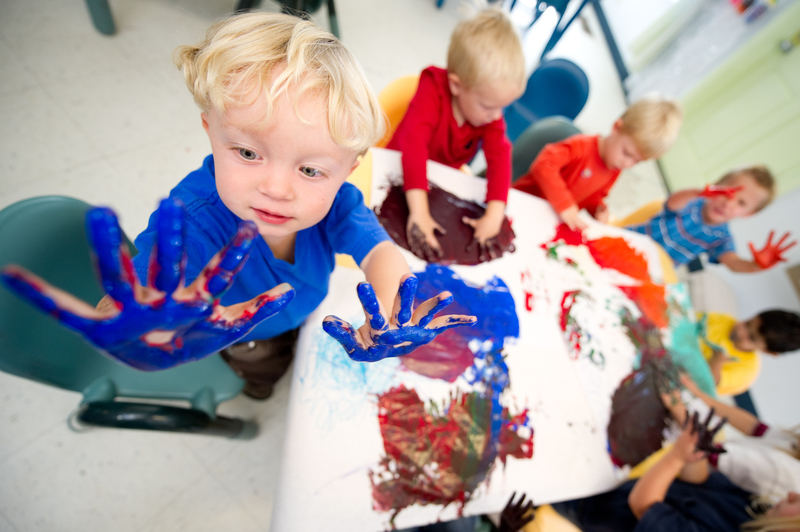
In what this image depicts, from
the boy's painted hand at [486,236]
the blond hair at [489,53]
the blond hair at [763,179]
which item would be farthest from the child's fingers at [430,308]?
the blond hair at [763,179]

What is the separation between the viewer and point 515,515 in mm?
724

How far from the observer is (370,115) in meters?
0.47

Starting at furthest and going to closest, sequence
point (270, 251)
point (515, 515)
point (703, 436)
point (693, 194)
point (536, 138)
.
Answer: point (693, 194) < point (536, 138) < point (703, 436) < point (515, 515) < point (270, 251)

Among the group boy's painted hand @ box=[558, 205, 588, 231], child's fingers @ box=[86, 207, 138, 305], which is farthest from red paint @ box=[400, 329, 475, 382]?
boy's painted hand @ box=[558, 205, 588, 231]

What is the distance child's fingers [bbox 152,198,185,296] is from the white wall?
8.51 ft

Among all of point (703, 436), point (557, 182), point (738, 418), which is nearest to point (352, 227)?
point (557, 182)

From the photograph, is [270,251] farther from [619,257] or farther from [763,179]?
[763,179]

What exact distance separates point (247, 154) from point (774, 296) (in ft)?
8.97

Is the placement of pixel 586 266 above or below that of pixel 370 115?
below

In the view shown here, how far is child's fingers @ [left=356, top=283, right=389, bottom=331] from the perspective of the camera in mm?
391

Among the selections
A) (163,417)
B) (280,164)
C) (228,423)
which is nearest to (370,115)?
(280,164)

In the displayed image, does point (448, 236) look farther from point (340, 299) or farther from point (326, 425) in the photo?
point (326, 425)

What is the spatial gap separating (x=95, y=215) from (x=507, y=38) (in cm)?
101

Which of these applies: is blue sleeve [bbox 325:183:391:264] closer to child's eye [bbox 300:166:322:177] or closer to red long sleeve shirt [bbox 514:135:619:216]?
child's eye [bbox 300:166:322:177]
